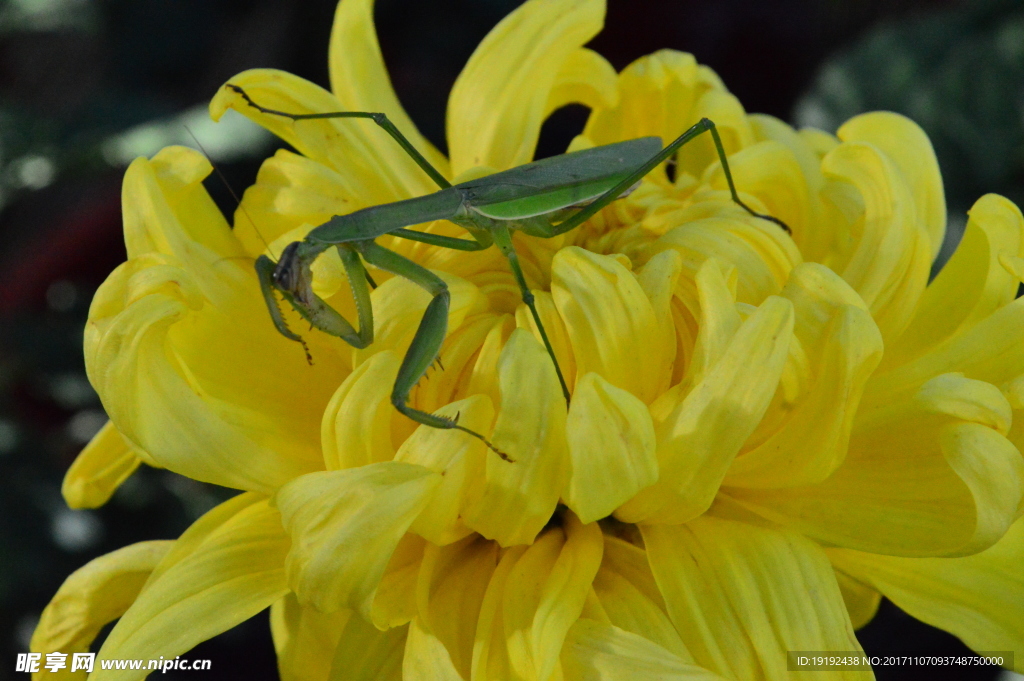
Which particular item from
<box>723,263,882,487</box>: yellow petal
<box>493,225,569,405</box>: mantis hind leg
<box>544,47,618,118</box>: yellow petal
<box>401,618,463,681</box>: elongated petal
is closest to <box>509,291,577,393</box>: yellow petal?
<box>493,225,569,405</box>: mantis hind leg

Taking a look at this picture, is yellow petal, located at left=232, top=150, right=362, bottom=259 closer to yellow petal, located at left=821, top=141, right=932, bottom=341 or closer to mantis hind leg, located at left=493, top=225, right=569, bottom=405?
mantis hind leg, located at left=493, top=225, right=569, bottom=405

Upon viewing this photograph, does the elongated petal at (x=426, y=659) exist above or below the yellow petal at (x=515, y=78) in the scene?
below

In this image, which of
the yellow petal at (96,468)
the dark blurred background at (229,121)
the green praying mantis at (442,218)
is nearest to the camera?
the green praying mantis at (442,218)

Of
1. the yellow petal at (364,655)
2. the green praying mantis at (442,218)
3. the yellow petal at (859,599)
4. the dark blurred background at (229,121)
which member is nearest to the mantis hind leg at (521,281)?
the green praying mantis at (442,218)

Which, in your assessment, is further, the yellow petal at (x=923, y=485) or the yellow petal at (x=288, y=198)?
the yellow petal at (x=288, y=198)

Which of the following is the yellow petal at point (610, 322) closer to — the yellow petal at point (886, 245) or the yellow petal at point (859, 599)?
the yellow petal at point (886, 245)

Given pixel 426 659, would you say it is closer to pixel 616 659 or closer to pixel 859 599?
pixel 616 659

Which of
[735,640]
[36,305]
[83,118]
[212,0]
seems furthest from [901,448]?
[212,0]
